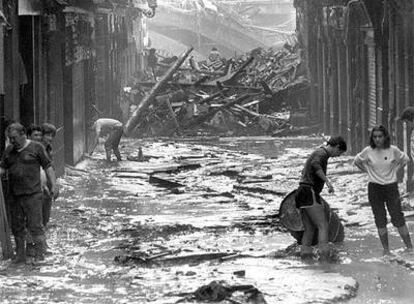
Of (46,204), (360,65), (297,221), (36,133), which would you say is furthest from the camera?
(360,65)

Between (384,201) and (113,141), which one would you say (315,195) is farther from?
(113,141)

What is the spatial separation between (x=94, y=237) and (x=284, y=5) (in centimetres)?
6960

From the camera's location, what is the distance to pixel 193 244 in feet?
50.2

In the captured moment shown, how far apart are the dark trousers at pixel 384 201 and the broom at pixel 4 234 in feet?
15.0

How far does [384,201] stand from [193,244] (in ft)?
9.11

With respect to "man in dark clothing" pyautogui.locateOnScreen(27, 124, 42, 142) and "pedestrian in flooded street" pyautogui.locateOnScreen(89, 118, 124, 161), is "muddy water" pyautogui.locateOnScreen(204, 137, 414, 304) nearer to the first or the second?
"man in dark clothing" pyautogui.locateOnScreen(27, 124, 42, 142)

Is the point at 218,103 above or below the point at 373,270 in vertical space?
above

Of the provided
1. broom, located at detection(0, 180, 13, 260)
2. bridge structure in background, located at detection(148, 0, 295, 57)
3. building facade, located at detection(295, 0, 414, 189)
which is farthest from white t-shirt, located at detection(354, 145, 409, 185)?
bridge structure in background, located at detection(148, 0, 295, 57)

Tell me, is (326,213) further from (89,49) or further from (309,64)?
(309,64)

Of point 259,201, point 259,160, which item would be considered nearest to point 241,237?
point 259,201

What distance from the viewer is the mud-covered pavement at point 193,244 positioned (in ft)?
39.2

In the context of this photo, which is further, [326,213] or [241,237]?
[241,237]

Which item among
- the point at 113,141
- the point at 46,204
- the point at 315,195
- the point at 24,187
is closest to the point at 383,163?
the point at 315,195

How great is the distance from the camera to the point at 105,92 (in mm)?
38062
